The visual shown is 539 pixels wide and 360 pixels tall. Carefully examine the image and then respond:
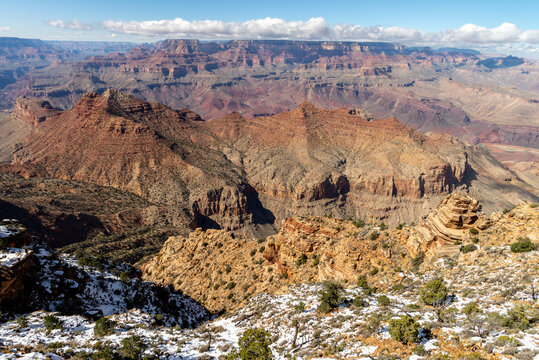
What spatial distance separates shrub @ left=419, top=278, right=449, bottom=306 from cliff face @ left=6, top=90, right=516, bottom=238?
8250 centimetres

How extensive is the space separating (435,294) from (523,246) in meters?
10.2

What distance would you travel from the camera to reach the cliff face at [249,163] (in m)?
118

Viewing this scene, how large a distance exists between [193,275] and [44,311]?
2229cm

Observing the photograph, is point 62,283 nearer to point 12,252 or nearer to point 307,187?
point 12,252

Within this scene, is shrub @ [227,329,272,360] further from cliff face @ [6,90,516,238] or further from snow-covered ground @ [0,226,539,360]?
cliff face @ [6,90,516,238]

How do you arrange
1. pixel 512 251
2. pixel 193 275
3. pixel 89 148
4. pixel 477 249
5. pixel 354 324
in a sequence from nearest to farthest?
pixel 354 324, pixel 512 251, pixel 477 249, pixel 193 275, pixel 89 148

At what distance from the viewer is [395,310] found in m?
23.8

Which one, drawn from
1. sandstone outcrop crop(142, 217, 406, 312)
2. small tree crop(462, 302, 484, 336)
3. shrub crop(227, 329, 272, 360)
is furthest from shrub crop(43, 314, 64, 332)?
small tree crop(462, 302, 484, 336)

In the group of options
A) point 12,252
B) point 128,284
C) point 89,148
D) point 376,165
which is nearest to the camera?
point 12,252

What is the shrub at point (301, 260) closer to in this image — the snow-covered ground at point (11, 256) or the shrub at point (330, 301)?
the shrub at point (330, 301)

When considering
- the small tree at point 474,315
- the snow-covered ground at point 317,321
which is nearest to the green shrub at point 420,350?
the snow-covered ground at point 317,321

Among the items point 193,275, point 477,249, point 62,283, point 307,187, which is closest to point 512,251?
point 477,249

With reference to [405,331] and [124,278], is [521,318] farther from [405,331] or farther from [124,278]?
[124,278]

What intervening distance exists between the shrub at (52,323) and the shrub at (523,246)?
40.5 meters
